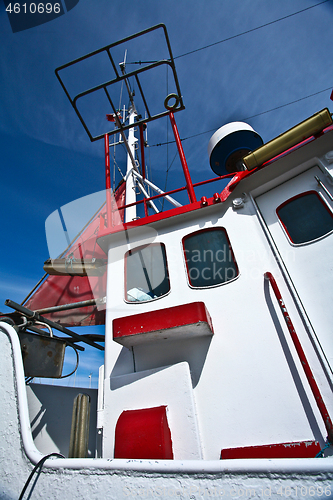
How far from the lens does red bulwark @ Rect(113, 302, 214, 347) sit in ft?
8.90

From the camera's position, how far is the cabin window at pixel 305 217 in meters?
3.11

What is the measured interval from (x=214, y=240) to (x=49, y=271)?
3.95 metres

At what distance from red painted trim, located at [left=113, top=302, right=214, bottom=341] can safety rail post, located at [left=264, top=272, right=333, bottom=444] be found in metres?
0.85

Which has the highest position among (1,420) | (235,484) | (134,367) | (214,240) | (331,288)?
(214,240)

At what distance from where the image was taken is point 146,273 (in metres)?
3.96

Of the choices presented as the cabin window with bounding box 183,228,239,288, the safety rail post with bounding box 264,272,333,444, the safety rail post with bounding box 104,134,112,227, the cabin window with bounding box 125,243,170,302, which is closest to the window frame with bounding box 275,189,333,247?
the safety rail post with bounding box 264,272,333,444

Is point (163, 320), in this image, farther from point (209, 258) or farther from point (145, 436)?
point (209, 258)

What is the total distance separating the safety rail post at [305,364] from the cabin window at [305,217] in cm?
73

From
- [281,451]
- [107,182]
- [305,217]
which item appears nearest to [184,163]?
[107,182]

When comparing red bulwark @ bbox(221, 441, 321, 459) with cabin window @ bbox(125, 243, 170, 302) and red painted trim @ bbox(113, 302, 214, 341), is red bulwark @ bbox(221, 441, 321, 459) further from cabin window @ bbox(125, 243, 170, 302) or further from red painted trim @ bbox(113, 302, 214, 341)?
cabin window @ bbox(125, 243, 170, 302)

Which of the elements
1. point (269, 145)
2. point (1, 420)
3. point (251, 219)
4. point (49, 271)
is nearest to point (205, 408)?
point (1, 420)

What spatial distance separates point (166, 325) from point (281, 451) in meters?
1.50

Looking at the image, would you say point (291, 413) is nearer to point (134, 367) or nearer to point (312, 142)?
point (134, 367)

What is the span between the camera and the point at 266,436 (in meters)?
2.36
